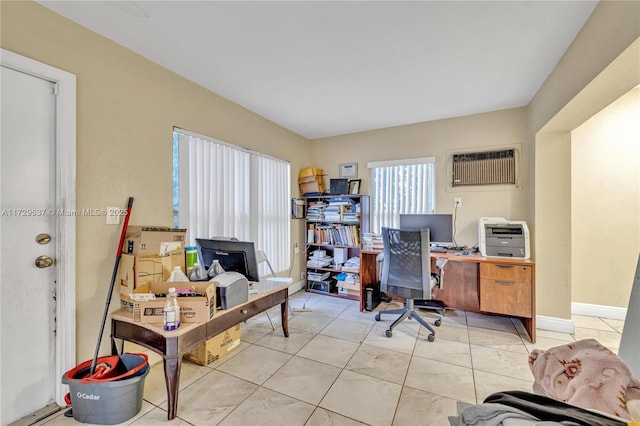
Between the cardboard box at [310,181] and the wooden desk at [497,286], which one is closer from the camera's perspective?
the wooden desk at [497,286]

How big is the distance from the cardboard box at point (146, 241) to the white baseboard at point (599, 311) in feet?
14.5

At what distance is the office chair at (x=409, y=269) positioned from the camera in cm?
259

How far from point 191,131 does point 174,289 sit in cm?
153

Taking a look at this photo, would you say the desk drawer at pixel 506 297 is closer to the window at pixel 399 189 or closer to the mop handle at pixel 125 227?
the window at pixel 399 189

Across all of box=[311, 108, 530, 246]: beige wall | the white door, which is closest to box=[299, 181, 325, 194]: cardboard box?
box=[311, 108, 530, 246]: beige wall

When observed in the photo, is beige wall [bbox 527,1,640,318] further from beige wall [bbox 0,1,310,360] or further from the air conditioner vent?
beige wall [bbox 0,1,310,360]

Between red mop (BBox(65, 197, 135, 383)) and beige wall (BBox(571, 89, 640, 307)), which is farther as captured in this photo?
beige wall (BBox(571, 89, 640, 307))

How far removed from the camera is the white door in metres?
1.49

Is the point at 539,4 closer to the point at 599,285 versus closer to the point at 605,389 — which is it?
the point at 605,389

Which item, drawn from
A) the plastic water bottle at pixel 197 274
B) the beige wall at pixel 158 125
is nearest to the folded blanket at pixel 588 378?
the beige wall at pixel 158 125

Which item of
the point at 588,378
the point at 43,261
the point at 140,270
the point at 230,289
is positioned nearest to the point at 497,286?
the point at 588,378

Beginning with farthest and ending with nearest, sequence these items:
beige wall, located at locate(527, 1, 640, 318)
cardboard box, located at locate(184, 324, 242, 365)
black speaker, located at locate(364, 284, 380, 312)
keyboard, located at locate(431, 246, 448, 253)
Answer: black speaker, located at locate(364, 284, 380, 312) → keyboard, located at locate(431, 246, 448, 253) → cardboard box, located at locate(184, 324, 242, 365) → beige wall, located at locate(527, 1, 640, 318)

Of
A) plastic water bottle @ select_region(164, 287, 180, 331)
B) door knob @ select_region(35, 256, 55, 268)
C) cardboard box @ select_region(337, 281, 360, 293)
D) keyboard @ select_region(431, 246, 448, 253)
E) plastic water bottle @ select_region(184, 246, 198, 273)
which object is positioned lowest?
cardboard box @ select_region(337, 281, 360, 293)

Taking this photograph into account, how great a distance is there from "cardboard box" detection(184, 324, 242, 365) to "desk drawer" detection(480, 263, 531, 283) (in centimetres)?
254
